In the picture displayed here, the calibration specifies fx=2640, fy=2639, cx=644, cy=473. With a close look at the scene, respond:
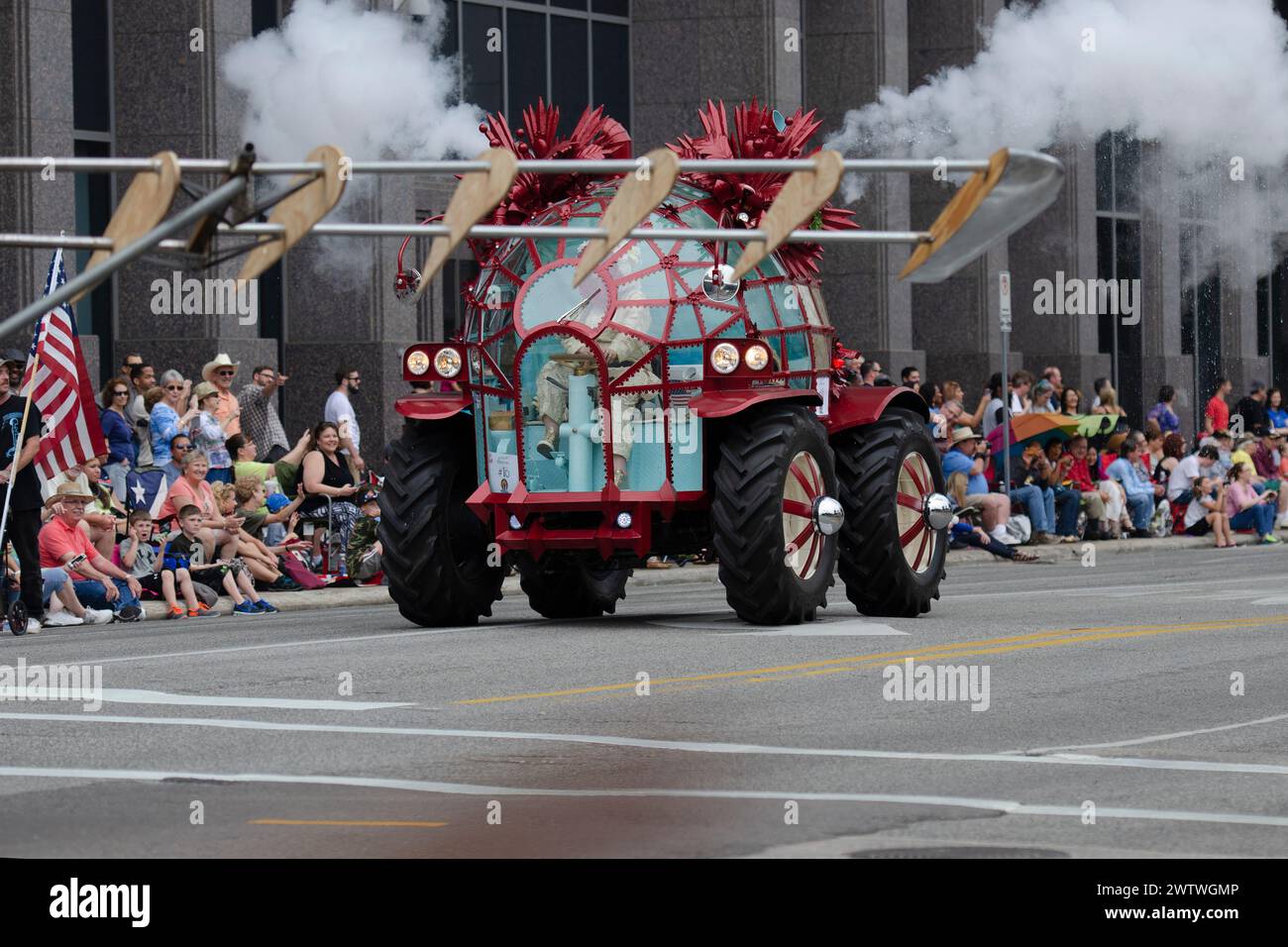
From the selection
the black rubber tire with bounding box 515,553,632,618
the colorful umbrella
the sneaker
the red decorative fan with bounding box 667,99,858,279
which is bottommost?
the sneaker

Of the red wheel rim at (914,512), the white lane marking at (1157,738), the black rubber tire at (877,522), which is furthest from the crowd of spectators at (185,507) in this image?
the white lane marking at (1157,738)

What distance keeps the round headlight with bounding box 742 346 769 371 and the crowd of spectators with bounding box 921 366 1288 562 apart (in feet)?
37.9

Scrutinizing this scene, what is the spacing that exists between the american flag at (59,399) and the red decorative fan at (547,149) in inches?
147

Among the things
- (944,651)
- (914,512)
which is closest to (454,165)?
(944,651)

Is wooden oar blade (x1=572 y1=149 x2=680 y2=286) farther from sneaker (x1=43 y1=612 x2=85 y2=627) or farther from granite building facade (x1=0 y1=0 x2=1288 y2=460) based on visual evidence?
granite building facade (x1=0 y1=0 x2=1288 y2=460)

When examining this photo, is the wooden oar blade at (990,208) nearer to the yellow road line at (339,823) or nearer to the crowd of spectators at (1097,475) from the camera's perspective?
the yellow road line at (339,823)

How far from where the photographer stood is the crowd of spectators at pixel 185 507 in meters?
20.7

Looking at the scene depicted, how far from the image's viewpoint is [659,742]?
12023 millimetres

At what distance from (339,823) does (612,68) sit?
94.1ft

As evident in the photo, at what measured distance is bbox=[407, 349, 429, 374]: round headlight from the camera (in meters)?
18.6

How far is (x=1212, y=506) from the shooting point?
35.2m

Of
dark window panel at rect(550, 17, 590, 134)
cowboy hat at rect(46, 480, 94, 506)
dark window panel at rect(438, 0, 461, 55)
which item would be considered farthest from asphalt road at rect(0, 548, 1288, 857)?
dark window panel at rect(550, 17, 590, 134)
